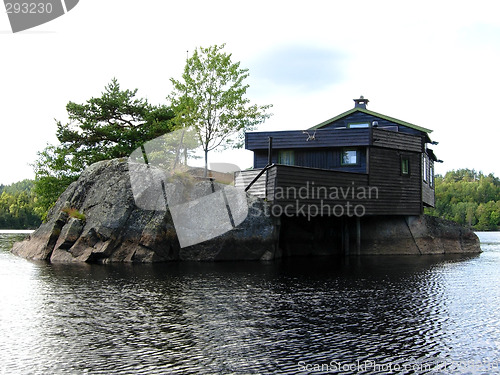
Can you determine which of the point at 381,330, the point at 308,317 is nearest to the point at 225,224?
the point at 308,317

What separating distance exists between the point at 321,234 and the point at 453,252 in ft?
30.8

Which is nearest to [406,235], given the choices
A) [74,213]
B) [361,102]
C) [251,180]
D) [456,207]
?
[361,102]

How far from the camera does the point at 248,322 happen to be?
12.6 metres

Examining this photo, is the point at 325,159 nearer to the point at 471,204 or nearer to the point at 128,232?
the point at 128,232

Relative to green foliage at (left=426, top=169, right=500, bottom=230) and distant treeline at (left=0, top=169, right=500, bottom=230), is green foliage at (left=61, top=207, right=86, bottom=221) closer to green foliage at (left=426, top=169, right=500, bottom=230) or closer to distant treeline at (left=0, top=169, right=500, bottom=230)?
distant treeline at (left=0, top=169, right=500, bottom=230)

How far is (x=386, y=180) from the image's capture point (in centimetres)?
3031

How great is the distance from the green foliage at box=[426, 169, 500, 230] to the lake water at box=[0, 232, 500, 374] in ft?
312

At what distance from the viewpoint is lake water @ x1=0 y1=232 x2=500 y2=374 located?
9523 millimetres

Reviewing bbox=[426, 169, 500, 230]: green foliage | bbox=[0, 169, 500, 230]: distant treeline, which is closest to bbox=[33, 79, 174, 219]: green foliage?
bbox=[0, 169, 500, 230]: distant treeline

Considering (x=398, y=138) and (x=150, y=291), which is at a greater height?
(x=398, y=138)

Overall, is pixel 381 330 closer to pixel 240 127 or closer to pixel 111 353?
pixel 111 353

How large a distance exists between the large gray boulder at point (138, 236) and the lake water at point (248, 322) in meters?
4.71

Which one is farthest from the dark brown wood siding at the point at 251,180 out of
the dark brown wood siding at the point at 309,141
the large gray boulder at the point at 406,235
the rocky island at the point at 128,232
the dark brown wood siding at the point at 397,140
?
the large gray boulder at the point at 406,235

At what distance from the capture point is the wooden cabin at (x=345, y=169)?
27125 millimetres
